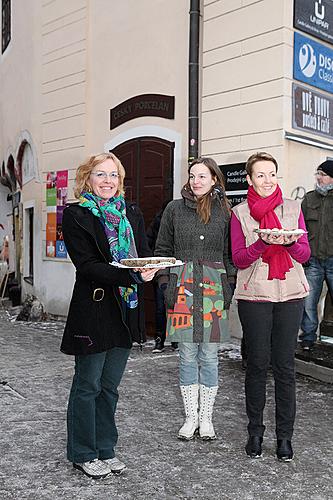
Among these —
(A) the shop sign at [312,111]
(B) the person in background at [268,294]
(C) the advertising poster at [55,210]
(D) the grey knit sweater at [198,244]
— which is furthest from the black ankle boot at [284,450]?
(C) the advertising poster at [55,210]

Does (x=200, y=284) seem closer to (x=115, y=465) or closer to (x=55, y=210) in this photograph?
(x=115, y=465)

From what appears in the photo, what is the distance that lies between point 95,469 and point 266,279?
4.74 feet

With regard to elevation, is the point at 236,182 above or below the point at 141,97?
below

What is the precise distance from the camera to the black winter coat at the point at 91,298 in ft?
10.7

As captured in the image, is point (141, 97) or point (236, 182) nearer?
point (236, 182)

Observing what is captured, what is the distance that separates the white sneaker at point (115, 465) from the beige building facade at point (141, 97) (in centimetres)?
394

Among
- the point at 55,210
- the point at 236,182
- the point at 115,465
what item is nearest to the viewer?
the point at 115,465

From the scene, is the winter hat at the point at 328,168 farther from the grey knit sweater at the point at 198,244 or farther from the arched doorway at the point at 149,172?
the arched doorway at the point at 149,172

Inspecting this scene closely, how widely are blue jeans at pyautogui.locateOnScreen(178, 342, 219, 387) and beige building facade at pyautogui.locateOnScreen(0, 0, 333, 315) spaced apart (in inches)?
123

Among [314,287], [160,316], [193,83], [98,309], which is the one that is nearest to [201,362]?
[98,309]

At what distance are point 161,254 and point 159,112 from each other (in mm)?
4459

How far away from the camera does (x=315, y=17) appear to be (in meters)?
6.84

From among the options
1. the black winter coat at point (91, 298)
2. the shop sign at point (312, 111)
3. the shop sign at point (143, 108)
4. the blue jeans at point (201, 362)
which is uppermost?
the shop sign at point (143, 108)

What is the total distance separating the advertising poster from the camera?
32.9 feet
